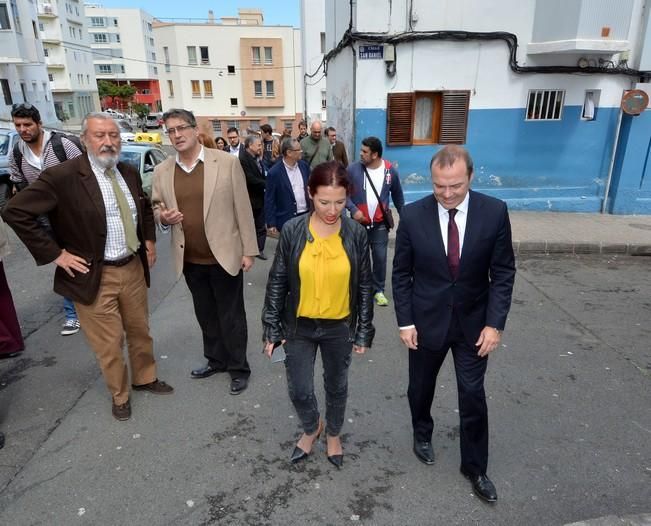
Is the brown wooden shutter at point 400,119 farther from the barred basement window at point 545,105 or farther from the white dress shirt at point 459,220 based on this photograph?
the white dress shirt at point 459,220

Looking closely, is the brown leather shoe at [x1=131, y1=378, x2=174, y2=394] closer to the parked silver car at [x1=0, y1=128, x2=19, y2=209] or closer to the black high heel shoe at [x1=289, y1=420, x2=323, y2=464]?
the black high heel shoe at [x1=289, y1=420, x2=323, y2=464]

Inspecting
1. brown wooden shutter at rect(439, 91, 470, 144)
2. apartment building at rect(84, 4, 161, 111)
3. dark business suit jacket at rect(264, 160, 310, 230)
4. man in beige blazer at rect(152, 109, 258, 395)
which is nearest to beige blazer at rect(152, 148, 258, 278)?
man in beige blazer at rect(152, 109, 258, 395)

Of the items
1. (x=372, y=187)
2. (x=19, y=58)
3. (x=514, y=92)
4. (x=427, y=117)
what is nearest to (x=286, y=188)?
(x=372, y=187)

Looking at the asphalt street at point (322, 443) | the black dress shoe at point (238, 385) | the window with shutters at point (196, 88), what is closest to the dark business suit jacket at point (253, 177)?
the asphalt street at point (322, 443)

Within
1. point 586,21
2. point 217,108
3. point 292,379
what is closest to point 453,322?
point 292,379

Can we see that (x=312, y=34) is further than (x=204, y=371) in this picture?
Yes

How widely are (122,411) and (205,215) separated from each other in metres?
1.55

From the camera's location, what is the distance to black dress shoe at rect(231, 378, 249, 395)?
3.66 m

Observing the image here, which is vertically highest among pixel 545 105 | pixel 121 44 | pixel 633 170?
pixel 121 44

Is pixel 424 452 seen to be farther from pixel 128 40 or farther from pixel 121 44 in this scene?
pixel 121 44

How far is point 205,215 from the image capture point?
10.8 ft

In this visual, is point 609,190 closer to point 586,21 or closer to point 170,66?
point 586,21

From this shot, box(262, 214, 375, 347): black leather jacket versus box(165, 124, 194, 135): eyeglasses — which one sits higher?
box(165, 124, 194, 135): eyeglasses

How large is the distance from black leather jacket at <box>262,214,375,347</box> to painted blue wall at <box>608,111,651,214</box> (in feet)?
29.2
